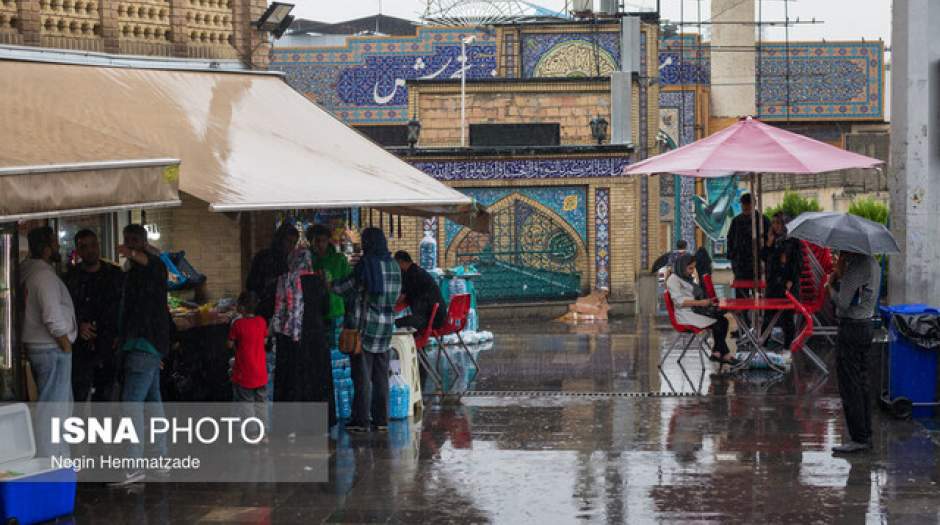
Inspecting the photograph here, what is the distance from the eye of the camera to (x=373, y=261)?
10.7m

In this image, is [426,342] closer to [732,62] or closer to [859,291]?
[859,291]

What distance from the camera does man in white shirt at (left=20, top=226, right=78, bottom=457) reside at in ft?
28.3

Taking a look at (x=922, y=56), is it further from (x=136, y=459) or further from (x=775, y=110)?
(x=775, y=110)

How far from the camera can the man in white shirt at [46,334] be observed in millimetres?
8641

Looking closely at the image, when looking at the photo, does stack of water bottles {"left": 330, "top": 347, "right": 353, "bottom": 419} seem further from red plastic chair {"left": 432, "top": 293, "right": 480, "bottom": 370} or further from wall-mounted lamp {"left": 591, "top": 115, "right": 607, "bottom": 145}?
wall-mounted lamp {"left": 591, "top": 115, "right": 607, "bottom": 145}

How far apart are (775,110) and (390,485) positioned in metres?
26.9

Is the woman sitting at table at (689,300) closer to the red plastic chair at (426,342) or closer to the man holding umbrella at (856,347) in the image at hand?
the red plastic chair at (426,342)

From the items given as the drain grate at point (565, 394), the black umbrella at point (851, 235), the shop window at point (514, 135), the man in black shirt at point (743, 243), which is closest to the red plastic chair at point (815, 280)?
the man in black shirt at point (743, 243)

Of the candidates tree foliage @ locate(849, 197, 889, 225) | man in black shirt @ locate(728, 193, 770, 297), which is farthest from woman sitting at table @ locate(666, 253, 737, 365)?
tree foliage @ locate(849, 197, 889, 225)

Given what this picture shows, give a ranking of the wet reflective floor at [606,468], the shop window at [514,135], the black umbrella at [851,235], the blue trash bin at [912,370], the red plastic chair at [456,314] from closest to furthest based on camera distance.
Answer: the wet reflective floor at [606,468]
the black umbrella at [851,235]
the blue trash bin at [912,370]
the red plastic chair at [456,314]
the shop window at [514,135]

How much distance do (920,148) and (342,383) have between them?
207 inches

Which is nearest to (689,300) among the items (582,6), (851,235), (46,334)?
(851,235)

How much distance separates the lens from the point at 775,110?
34.2m

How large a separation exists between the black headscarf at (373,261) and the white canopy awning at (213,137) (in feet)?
1.51
